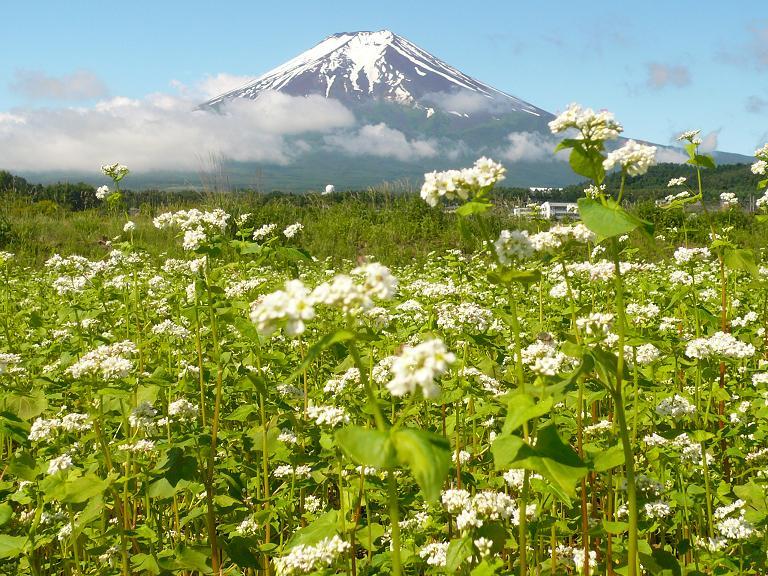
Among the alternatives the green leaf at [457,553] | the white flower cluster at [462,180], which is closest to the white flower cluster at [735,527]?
the green leaf at [457,553]

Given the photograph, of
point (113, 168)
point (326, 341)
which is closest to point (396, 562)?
point (326, 341)

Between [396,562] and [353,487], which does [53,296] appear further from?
[396,562]

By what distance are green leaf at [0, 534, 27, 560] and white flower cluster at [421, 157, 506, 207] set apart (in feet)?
8.15

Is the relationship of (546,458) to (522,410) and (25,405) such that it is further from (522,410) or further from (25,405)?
(25,405)

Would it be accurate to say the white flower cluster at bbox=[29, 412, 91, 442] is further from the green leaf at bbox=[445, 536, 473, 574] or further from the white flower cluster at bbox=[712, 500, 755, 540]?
the white flower cluster at bbox=[712, 500, 755, 540]

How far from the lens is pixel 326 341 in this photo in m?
1.73

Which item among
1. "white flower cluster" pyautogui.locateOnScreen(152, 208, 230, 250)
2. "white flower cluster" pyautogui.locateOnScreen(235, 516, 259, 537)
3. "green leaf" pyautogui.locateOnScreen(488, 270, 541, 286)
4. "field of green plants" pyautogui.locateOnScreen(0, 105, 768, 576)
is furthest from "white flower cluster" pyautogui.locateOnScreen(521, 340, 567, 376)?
"white flower cluster" pyautogui.locateOnScreen(152, 208, 230, 250)

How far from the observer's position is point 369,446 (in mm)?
1565

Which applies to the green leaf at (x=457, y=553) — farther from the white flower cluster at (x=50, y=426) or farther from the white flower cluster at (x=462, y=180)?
the white flower cluster at (x=50, y=426)

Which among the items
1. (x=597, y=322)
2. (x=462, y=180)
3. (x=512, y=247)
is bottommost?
(x=597, y=322)

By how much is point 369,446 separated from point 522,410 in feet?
1.81

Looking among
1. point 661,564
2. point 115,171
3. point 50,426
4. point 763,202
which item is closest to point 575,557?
point 661,564

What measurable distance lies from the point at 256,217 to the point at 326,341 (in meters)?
19.3

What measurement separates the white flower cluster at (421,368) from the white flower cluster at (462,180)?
0.90 m
